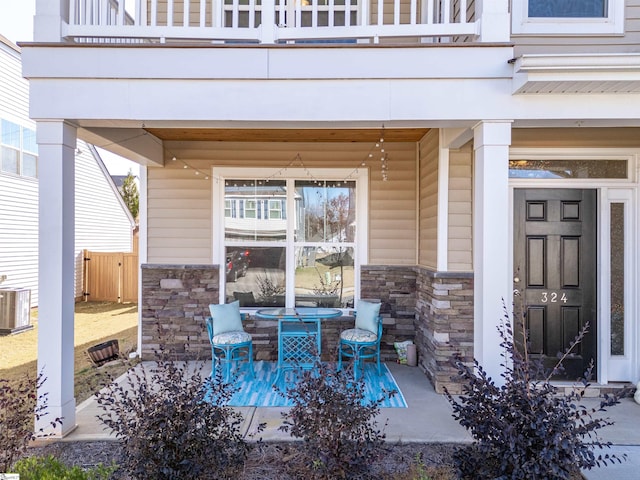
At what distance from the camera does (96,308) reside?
911 centimetres

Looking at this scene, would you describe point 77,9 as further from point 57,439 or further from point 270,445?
point 270,445

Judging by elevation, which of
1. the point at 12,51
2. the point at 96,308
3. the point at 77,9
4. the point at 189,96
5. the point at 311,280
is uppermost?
the point at 12,51

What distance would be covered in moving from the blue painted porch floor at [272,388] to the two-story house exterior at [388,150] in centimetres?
49

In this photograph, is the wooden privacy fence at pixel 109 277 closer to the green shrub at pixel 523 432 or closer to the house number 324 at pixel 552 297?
the house number 324 at pixel 552 297

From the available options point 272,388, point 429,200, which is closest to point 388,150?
point 429,200

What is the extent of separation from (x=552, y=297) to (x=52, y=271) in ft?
14.1

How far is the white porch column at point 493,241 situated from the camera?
9.48 ft

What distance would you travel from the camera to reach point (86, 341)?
6164mm

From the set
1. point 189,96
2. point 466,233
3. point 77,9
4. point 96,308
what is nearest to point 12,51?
point 96,308

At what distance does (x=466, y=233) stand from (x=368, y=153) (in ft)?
5.68

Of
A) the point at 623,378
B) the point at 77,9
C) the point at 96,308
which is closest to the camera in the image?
the point at 77,9

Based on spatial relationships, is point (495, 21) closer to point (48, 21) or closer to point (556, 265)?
point (556, 265)

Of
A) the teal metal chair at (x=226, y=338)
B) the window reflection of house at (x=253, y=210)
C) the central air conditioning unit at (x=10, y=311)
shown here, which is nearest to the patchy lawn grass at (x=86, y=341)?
the central air conditioning unit at (x=10, y=311)

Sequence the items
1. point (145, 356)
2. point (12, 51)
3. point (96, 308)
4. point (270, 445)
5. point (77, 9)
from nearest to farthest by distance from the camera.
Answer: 1. point (270, 445)
2. point (77, 9)
3. point (145, 356)
4. point (12, 51)
5. point (96, 308)
